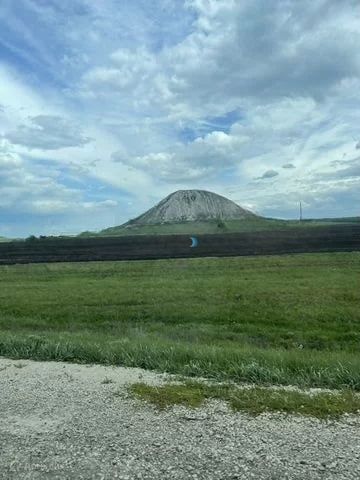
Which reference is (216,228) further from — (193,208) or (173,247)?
(193,208)

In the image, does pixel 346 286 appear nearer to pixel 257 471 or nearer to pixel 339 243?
pixel 257 471

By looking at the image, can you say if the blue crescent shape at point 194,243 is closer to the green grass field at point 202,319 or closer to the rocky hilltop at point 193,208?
the green grass field at point 202,319

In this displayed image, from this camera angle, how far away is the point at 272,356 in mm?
8688

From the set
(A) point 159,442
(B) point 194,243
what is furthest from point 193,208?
(A) point 159,442

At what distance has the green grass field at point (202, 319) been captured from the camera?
8180mm

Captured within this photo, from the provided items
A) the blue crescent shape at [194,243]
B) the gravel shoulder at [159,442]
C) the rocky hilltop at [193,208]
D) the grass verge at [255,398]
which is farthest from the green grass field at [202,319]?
the rocky hilltop at [193,208]

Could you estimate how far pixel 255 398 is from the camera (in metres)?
6.24

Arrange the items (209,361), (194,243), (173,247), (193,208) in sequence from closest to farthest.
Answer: (209,361), (173,247), (194,243), (193,208)

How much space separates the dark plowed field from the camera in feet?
122

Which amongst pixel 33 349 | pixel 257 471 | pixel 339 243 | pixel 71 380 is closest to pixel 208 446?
pixel 257 471

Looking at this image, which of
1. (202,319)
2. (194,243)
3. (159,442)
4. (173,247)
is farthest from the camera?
(194,243)

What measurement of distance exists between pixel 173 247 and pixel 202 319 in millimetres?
26495

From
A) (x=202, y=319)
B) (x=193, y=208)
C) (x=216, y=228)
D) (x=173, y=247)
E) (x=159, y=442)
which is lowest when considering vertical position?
(x=202, y=319)

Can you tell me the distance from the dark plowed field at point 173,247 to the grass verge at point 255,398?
96.0ft
